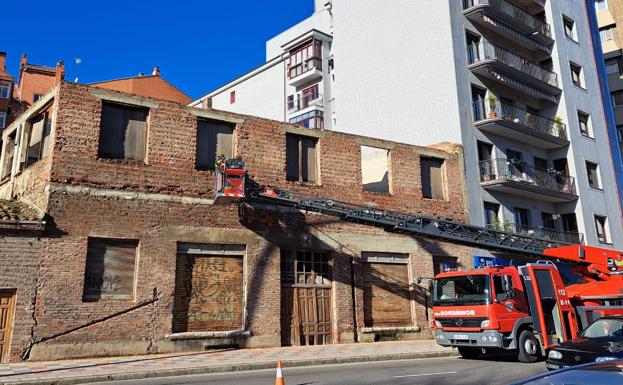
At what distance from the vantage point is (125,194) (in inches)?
595

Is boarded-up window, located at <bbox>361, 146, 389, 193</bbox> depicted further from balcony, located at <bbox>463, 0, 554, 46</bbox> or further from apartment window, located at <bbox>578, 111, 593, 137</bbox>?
apartment window, located at <bbox>578, 111, 593, 137</bbox>

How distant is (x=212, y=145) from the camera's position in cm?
1722

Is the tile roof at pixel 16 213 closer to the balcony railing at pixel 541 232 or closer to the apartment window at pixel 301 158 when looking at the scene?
the apartment window at pixel 301 158

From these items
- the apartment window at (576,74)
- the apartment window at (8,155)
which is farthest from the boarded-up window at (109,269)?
the apartment window at (576,74)

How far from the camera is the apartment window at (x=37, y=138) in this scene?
1594 centimetres

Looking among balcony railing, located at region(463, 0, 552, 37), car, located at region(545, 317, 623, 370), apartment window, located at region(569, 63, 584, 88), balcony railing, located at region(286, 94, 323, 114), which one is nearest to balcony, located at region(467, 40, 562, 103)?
balcony railing, located at region(463, 0, 552, 37)

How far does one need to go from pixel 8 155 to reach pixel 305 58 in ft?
80.3

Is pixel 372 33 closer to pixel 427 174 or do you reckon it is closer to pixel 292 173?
pixel 427 174

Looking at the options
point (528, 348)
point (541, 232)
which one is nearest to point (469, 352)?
point (528, 348)

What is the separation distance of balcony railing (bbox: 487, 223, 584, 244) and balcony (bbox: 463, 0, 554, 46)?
33.8 ft

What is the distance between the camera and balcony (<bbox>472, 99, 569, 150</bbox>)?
24.7 m

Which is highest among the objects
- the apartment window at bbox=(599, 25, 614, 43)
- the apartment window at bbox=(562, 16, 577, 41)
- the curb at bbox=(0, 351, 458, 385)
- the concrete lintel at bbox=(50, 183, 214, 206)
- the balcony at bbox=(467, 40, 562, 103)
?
the apartment window at bbox=(599, 25, 614, 43)

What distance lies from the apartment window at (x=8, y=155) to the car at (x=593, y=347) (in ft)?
58.3

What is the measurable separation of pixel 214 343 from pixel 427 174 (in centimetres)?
1152
